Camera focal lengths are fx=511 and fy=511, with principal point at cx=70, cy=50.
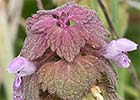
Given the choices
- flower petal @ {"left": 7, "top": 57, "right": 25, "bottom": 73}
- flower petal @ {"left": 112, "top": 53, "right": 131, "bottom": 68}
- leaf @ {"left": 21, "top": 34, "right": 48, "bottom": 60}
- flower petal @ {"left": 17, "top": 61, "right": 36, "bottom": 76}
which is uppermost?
leaf @ {"left": 21, "top": 34, "right": 48, "bottom": 60}

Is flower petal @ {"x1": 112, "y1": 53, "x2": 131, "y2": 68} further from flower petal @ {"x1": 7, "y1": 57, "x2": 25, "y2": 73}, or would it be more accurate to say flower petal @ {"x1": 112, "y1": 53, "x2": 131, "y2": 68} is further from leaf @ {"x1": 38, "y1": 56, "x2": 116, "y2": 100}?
flower petal @ {"x1": 7, "y1": 57, "x2": 25, "y2": 73}

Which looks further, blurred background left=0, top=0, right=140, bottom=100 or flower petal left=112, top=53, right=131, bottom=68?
blurred background left=0, top=0, right=140, bottom=100

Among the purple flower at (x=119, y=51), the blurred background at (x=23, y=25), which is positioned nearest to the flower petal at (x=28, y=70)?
the purple flower at (x=119, y=51)

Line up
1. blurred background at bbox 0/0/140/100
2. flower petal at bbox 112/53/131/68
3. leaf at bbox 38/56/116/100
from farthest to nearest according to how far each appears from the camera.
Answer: blurred background at bbox 0/0/140/100 → flower petal at bbox 112/53/131/68 → leaf at bbox 38/56/116/100

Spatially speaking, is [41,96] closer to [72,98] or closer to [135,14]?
[72,98]

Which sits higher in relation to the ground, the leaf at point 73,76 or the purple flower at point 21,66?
the purple flower at point 21,66

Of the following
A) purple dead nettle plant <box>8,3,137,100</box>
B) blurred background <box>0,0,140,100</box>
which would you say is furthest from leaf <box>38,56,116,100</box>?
blurred background <box>0,0,140,100</box>

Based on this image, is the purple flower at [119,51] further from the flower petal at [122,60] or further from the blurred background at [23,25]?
the blurred background at [23,25]

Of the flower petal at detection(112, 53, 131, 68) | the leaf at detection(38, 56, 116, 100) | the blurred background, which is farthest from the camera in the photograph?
the blurred background

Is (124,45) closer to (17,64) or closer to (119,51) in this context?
(119,51)
